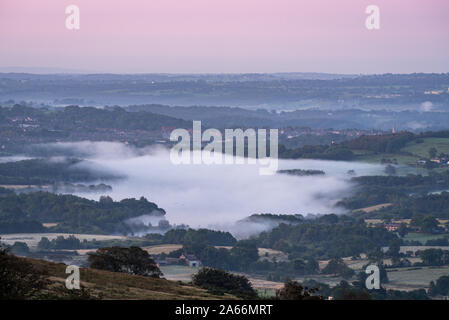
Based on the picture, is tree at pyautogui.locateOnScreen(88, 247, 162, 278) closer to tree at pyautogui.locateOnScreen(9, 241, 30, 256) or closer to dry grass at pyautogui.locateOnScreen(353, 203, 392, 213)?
tree at pyautogui.locateOnScreen(9, 241, 30, 256)

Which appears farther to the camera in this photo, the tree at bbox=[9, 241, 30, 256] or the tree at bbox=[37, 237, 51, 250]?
the tree at bbox=[37, 237, 51, 250]

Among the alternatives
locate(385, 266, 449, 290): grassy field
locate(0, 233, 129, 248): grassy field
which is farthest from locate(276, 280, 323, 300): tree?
locate(0, 233, 129, 248): grassy field

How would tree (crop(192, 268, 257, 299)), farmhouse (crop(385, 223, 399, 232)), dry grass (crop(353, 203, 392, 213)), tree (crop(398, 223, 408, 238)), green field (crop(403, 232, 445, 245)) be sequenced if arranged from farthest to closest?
dry grass (crop(353, 203, 392, 213)) < farmhouse (crop(385, 223, 399, 232)) < tree (crop(398, 223, 408, 238)) < green field (crop(403, 232, 445, 245)) < tree (crop(192, 268, 257, 299))

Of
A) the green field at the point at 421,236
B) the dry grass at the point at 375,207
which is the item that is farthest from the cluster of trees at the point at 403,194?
the green field at the point at 421,236

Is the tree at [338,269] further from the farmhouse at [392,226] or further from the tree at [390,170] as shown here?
the tree at [390,170]

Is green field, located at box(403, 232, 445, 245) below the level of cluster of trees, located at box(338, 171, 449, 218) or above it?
above
